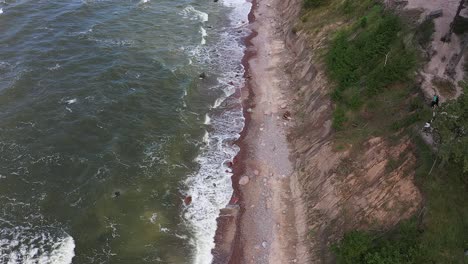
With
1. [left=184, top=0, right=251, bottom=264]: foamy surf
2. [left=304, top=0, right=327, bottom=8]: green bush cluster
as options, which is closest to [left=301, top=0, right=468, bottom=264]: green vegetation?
[left=304, top=0, right=327, bottom=8]: green bush cluster

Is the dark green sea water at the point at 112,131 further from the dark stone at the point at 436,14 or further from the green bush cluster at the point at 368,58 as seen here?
the dark stone at the point at 436,14

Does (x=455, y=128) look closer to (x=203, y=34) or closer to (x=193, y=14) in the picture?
(x=203, y=34)

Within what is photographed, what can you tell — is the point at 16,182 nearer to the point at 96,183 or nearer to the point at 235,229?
the point at 96,183

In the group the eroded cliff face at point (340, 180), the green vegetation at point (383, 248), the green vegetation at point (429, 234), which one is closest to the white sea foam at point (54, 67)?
the eroded cliff face at point (340, 180)

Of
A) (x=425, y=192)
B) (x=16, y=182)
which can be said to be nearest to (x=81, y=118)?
(x=16, y=182)

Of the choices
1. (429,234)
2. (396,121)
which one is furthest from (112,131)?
(429,234)

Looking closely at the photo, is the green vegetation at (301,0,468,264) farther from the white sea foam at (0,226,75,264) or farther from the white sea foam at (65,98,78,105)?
the white sea foam at (65,98,78,105)
